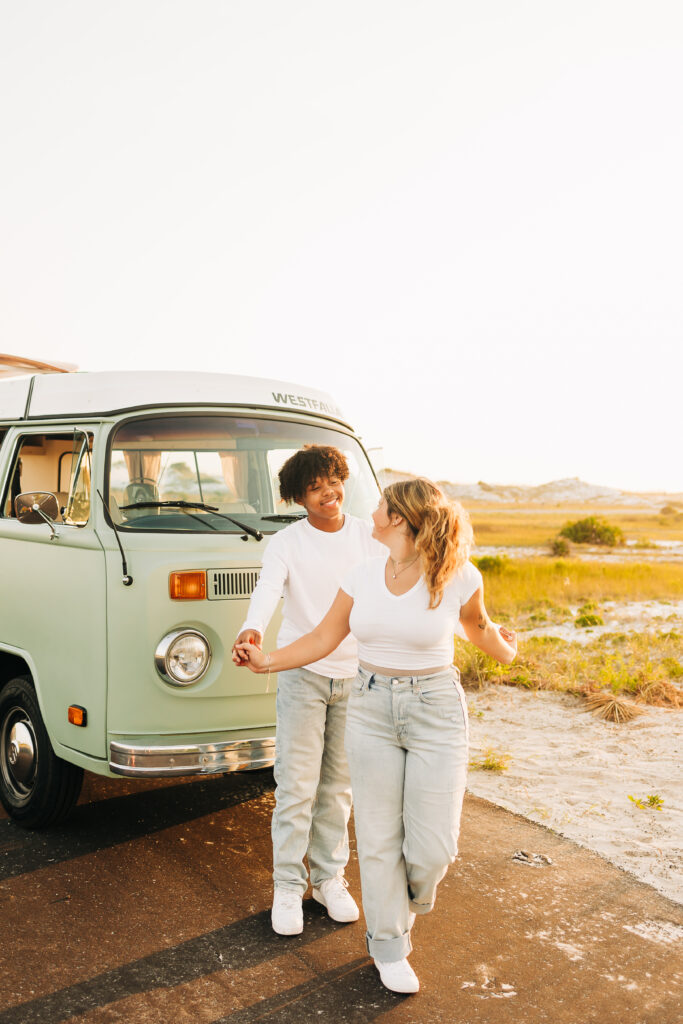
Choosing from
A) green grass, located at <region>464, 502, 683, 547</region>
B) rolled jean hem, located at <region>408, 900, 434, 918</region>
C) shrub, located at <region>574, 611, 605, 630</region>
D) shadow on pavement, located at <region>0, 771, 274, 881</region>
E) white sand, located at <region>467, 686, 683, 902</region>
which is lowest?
green grass, located at <region>464, 502, 683, 547</region>

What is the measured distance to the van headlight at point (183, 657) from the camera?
4359 millimetres

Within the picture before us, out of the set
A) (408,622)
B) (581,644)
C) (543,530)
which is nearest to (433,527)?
(408,622)

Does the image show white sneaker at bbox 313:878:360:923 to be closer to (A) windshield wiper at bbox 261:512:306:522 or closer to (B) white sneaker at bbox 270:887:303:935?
(B) white sneaker at bbox 270:887:303:935

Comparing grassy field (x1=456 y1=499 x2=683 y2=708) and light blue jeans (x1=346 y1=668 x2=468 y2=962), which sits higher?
light blue jeans (x1=346 y1=668 x2=468 y2=962)

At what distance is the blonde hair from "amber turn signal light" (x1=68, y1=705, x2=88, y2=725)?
1.96 m

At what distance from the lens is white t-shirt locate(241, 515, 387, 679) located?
155 inches

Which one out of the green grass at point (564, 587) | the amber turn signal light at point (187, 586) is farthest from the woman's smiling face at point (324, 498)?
the green grass at point (564, 587)

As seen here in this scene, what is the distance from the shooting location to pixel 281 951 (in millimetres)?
3836

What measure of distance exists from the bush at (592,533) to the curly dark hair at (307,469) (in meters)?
40.8

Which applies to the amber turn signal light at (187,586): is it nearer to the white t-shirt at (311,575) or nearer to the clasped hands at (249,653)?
the white t-shirt at (311,575)

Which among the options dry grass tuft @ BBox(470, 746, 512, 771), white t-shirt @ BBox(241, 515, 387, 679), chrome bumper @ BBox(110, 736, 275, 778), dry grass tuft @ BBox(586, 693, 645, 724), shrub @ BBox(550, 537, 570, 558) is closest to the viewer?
white t-shirt @ BBox(241, 515, 387, 679)

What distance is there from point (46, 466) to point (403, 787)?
330 centimetres

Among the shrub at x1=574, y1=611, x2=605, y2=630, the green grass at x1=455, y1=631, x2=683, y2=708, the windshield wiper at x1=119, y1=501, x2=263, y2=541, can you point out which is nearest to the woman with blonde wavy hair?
the windshield wiper at x1=119, y1=501, x2=263, y2=541

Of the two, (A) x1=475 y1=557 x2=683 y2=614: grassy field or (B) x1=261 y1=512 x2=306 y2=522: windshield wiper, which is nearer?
(B) x1=261 y1=512 x2=306 y2=522: windshield wiper
